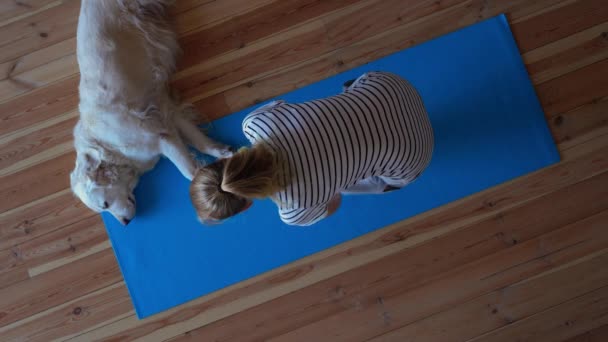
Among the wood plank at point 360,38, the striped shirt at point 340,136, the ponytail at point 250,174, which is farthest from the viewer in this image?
the wood plank at point 360,38

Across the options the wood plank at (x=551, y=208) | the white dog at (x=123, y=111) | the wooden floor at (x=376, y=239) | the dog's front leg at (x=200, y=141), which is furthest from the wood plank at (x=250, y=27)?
the wood plank at (x=551, y=208)

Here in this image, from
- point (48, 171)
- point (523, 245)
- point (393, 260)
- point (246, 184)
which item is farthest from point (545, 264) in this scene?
point (48, 171)

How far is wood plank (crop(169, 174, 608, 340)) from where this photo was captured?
5.06ft

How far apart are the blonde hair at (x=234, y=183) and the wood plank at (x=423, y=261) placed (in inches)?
32.0

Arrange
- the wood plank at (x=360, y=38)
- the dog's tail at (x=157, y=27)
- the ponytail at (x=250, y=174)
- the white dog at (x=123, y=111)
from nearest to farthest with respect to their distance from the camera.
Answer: the ponytail at (x=250, y=174), the white dog at (x=123, y=111), the dog's tail at (x=157, y=27), the wood plank at (x=360, y=38)

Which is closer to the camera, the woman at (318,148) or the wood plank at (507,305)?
the woman at (318,148)

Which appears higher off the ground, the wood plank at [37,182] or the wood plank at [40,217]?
the wood plank at [37,182]

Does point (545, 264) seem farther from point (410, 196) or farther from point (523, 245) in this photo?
point (410, 196)

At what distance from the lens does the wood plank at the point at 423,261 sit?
1542 millimetres

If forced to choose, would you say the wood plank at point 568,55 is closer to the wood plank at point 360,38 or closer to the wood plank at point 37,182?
the wood plank at point 360,38

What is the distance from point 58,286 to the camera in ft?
5.25

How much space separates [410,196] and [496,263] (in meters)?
0.45

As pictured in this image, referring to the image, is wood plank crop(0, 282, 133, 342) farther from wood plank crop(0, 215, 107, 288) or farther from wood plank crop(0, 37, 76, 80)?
wood plank crop(0, 37, 76, 80)

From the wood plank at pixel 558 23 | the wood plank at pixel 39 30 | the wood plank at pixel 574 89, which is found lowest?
the wood plank at pixel 574 89
